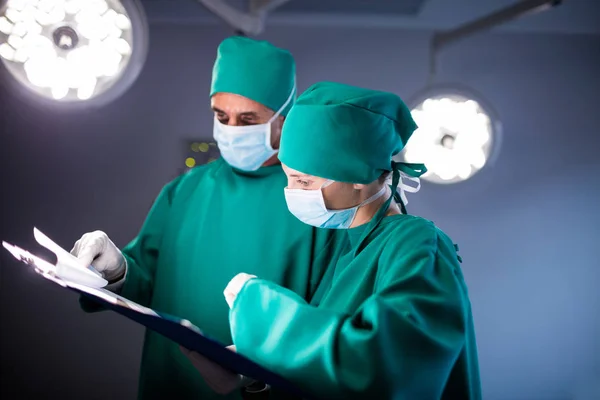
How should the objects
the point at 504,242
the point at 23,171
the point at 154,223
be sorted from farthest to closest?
the point at 504,242 → the point at 23,171 → the point at 154,223

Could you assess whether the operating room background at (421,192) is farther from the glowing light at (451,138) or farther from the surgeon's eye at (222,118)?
the surgeon's eye at (222,118)

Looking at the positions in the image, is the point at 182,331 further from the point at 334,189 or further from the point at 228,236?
the point at 228,236

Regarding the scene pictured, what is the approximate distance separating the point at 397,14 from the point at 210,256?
2269 mm

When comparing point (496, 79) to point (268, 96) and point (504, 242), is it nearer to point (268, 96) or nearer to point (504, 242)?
point (504, 242)

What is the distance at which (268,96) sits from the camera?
1.58m

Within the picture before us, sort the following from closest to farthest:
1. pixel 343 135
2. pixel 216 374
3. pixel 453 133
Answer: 1. pixel 216 374
2. pixel 343 135
3. pixel 453 133

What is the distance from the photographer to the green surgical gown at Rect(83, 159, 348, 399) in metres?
1.53

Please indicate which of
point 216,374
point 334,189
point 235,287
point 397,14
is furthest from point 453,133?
point 216,374

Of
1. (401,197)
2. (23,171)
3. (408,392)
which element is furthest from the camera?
(23,171)

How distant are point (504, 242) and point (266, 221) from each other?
7.25 ft

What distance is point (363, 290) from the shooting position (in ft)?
3.46

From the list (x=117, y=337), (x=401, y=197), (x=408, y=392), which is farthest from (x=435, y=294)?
(x=117, y=337)

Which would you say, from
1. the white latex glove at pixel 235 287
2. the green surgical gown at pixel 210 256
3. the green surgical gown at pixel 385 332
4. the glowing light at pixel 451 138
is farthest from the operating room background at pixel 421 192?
the green surgical gown at pixel 385 332

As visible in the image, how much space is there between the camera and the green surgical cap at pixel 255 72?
1564mm
